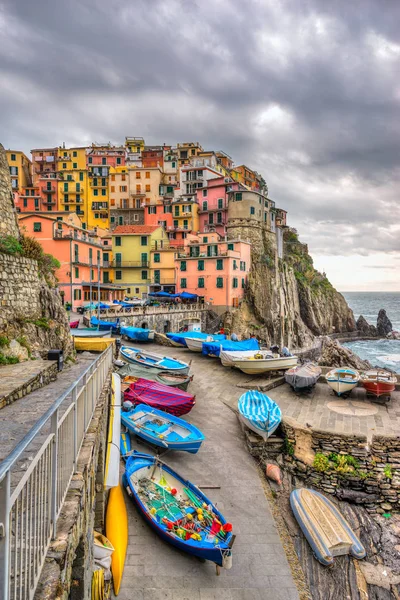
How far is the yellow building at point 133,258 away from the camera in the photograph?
48188mm

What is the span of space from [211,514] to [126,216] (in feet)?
183

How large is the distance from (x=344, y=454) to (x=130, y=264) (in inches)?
1570

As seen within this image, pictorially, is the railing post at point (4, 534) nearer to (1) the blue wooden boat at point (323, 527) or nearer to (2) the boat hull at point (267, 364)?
(1) the blue wooden boat at point (323, 527)

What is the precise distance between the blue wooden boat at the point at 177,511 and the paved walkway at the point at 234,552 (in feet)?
1.15

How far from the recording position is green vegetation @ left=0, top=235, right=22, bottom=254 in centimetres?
1148

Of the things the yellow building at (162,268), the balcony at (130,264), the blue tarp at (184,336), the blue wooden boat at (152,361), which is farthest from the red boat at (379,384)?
the balcony at (130,264)

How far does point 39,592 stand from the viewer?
274 cm

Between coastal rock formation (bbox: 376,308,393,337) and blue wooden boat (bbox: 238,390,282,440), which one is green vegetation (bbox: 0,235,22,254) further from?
coastal rock formation (bbox: 376,308,393,337)

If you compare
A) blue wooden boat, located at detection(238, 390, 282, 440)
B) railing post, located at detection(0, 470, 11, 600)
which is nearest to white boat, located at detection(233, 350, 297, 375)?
blue wooden boat, located at detection(238, 390, 282, 440)

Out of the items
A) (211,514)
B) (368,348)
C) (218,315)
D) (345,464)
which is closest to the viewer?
(211,514)

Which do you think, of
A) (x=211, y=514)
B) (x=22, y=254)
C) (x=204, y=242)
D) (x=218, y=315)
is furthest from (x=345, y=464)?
(x=204, y=242)

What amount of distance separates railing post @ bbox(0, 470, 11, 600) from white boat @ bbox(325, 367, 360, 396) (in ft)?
54.3

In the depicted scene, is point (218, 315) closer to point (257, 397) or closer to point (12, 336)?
point (257, 397)

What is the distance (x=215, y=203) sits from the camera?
54625 millimetres
